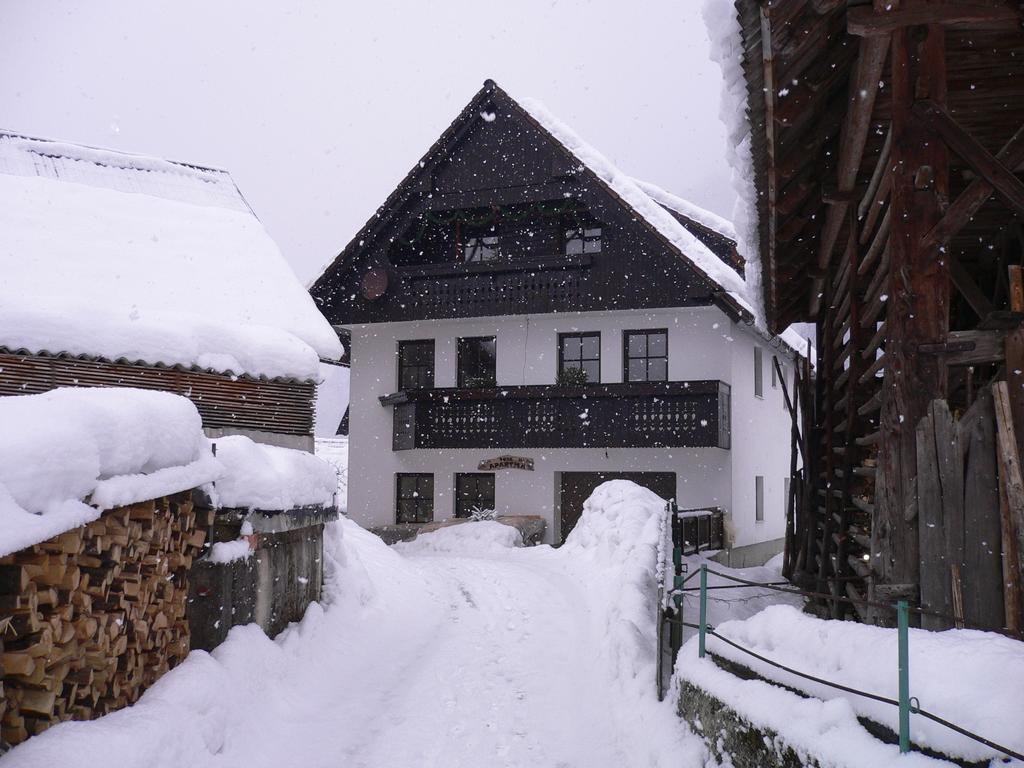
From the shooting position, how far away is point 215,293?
15.4 meters

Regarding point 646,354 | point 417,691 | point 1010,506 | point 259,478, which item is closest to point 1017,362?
point 1010,506

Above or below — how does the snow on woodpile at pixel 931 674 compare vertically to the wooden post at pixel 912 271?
below

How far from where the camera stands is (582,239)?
21.0m

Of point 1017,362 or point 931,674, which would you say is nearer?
point 931,674

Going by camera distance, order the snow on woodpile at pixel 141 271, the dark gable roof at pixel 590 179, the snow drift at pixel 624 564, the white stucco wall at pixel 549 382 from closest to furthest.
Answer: the snow drift at pixel 624 564, the snow on woodpile at pixel 141 271, the dark gable roof at pixel 590 179, the white stucco wall at pixel 549 382

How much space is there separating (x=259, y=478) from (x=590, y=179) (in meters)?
14.0

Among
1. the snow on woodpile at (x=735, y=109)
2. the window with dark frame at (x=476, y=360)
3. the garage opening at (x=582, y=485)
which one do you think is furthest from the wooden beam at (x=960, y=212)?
the window with dark frame at (x=476, y=360)

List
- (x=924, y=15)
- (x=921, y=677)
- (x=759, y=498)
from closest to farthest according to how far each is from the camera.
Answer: (x=921, y=677) → (x=924, y=15) → (x=759, y=498)

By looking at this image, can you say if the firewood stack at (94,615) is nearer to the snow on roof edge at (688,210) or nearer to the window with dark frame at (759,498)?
the window with dark frame at (759,498)

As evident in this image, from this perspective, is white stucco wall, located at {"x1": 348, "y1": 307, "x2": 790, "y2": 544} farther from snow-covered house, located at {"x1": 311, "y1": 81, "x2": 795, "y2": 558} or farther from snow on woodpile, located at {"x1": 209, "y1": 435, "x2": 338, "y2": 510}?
snow on woodpile, located at {"x1": 209, "y1": 435, "x2": 338, "y2": 510}

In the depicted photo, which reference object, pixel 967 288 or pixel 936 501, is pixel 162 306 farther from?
pixel 936 501

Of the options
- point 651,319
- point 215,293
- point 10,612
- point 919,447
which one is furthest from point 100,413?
point 651,319

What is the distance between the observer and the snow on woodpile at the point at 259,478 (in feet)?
23.3

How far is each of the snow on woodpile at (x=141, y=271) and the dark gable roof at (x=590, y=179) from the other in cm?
330
